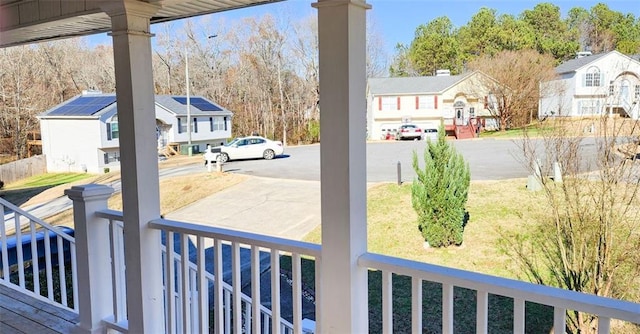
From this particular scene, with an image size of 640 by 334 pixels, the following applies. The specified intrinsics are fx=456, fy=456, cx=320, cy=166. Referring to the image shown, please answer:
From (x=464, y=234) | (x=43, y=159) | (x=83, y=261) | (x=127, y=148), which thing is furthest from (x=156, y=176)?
(x=43, y=159)

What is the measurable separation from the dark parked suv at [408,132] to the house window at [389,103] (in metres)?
0.66

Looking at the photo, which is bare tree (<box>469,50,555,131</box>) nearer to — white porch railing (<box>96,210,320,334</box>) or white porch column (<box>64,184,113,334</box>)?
white porch railing (<box>96,210,320,334</box>)

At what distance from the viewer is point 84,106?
9.88 m

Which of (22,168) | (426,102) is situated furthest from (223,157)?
(426,102)

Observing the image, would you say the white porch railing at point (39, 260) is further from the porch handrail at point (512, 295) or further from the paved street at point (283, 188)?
the paved street at point (283, 188)

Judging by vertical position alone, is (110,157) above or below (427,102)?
below

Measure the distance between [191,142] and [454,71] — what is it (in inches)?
276

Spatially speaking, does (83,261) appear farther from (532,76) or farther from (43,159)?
(43,159)

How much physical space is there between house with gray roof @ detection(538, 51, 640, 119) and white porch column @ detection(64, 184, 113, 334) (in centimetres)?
528

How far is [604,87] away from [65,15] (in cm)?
550

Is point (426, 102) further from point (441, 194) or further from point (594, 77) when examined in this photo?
point (594, 77)

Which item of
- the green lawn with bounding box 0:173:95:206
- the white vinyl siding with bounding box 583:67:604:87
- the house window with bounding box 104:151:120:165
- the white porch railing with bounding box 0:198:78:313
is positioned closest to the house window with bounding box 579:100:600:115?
the white vinyl siding with bounding box 583:67:604:87

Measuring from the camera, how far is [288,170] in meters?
8.93

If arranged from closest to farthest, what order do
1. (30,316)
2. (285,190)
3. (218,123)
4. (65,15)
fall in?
(65,15) → (30,316) → (218,123) → (285,190)
